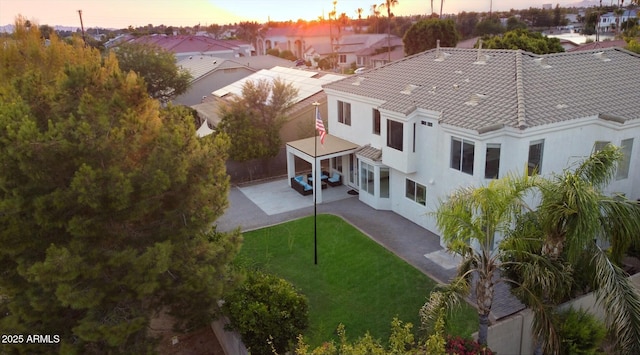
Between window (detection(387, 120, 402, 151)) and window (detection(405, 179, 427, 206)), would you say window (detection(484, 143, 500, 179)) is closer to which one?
window (detection(405, 179, 427, 206))

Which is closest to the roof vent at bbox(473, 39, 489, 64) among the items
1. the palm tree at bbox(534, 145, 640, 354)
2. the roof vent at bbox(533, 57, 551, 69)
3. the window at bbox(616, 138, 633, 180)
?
the roof vent at bbox(533, 57, 551, 69)

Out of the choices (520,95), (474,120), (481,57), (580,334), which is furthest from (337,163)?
(580,334)

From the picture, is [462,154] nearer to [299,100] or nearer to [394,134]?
[394,134]

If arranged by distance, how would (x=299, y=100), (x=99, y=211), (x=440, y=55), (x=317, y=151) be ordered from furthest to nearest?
(x=299, y=100) < (x=440, y=55) < (x=317, y=151) < (x=99, y=211)

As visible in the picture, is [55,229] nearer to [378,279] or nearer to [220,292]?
[220,292]

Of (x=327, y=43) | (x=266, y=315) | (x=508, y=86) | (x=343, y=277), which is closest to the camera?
(x=266, y=315)
